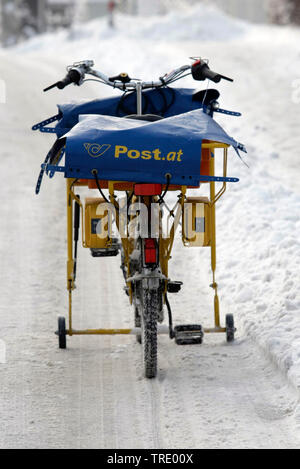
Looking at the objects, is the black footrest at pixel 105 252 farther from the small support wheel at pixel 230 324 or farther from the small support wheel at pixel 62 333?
the small support wheel at pixel 230 324

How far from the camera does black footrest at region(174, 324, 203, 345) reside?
5627 millimetres

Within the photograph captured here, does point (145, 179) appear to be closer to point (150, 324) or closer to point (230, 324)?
point (150, 324)

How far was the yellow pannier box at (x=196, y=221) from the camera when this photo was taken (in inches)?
226

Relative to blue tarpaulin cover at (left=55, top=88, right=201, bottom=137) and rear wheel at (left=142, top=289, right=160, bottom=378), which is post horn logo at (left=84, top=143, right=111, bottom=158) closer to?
rear wheel at (left=142, top=289, right=160, bottom=378)

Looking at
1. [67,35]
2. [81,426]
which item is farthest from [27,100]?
[67,35]

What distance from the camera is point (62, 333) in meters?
6.04

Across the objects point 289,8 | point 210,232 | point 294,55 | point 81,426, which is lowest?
point 289,8

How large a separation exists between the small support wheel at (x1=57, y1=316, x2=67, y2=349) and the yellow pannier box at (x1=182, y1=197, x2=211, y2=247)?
43.4 inches

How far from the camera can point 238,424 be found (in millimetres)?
4676

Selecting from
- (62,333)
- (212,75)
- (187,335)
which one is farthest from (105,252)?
(212,75)

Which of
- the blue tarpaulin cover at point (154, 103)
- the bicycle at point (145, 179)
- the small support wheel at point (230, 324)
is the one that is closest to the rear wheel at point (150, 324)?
the bicycle at point (145, 179)

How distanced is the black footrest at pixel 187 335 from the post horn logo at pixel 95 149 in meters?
1.37
